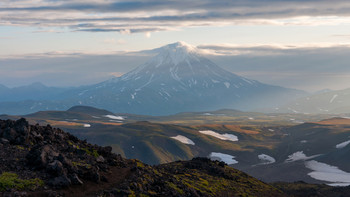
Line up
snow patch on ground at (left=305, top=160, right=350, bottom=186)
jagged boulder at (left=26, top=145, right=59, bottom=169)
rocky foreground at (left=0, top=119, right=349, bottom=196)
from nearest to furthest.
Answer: rocky foreground at (left=0, top=119, right=349, bottom=196)
jagged boulder at (left=26, top=145, right=59, bottom=169)
snow patch on ground at (left=305, top=160, right=350, bottom=186)

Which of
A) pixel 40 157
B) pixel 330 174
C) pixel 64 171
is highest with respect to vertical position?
pixel 40 157

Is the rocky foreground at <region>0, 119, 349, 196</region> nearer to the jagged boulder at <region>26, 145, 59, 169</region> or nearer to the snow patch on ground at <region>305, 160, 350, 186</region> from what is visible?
the jagged boulder at <region>26, 145, 59, 169</region>

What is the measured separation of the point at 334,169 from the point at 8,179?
184380mm

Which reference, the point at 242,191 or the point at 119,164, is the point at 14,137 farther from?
the point at 242,191

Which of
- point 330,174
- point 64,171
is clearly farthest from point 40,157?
point 330,174

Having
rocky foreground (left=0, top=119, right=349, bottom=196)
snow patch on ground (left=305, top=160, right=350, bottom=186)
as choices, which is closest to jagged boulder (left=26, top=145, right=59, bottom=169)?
rocky foreground (left=0, top=119, right=349, bottom=196)

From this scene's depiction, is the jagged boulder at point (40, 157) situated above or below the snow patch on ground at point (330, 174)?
above

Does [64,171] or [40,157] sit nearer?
[64,171]

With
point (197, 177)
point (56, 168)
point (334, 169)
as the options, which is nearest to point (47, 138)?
point (56, 168)

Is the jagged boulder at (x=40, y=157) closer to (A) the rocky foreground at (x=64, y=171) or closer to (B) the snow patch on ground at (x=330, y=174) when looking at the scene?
(A) the rocky foreground at (x=64, y=171)

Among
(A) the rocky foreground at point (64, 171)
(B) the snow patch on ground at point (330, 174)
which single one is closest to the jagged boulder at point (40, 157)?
(A) the rocky foreground at point (64, 171)

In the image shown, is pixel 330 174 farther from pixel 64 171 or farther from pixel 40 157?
pixel 40 157

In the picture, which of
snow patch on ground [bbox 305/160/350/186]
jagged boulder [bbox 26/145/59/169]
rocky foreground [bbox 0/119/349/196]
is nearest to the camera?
rocky foreground [bbox 0/119/349/196]

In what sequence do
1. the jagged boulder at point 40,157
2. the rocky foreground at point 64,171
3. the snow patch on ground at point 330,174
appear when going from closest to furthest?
1. the rocky foreground at point 64,171
2. the jagged boulder at point 40,157
3. the snow patch on ground at point 330,174
